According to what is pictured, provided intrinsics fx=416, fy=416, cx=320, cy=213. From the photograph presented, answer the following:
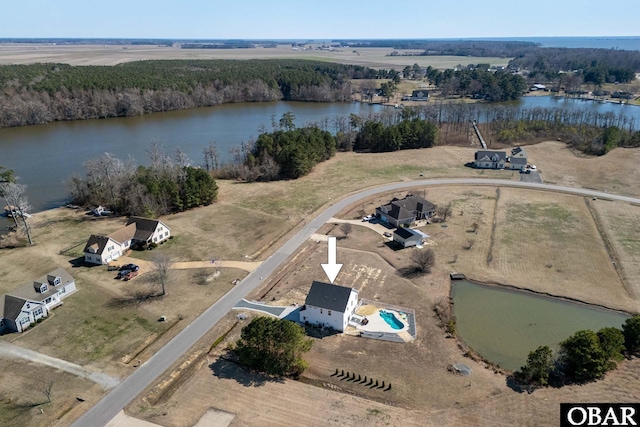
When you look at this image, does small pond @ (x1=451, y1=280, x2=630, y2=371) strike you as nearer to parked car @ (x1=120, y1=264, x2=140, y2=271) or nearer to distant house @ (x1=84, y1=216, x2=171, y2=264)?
parked car @ (x1=120, y1=264, x2=140, y2=271)

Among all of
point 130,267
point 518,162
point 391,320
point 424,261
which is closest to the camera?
point 391,320

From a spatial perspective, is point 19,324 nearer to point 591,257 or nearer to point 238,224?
point 238,224

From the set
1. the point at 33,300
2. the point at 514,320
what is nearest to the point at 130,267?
the point at 33,300

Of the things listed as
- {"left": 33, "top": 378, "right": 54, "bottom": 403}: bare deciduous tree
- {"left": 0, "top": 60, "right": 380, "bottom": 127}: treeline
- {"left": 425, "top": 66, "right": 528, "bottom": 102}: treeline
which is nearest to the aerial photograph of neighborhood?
{"left": 33, "top": 378, "right": 54, "bottom": 403}: bare deciduous tree

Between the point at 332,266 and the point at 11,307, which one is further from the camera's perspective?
the point at 332,266

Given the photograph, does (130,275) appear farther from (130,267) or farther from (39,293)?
(39,293)

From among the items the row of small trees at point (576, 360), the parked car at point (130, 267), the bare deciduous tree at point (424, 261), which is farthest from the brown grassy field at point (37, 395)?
the bare deciduous tree at point (424, 261)
